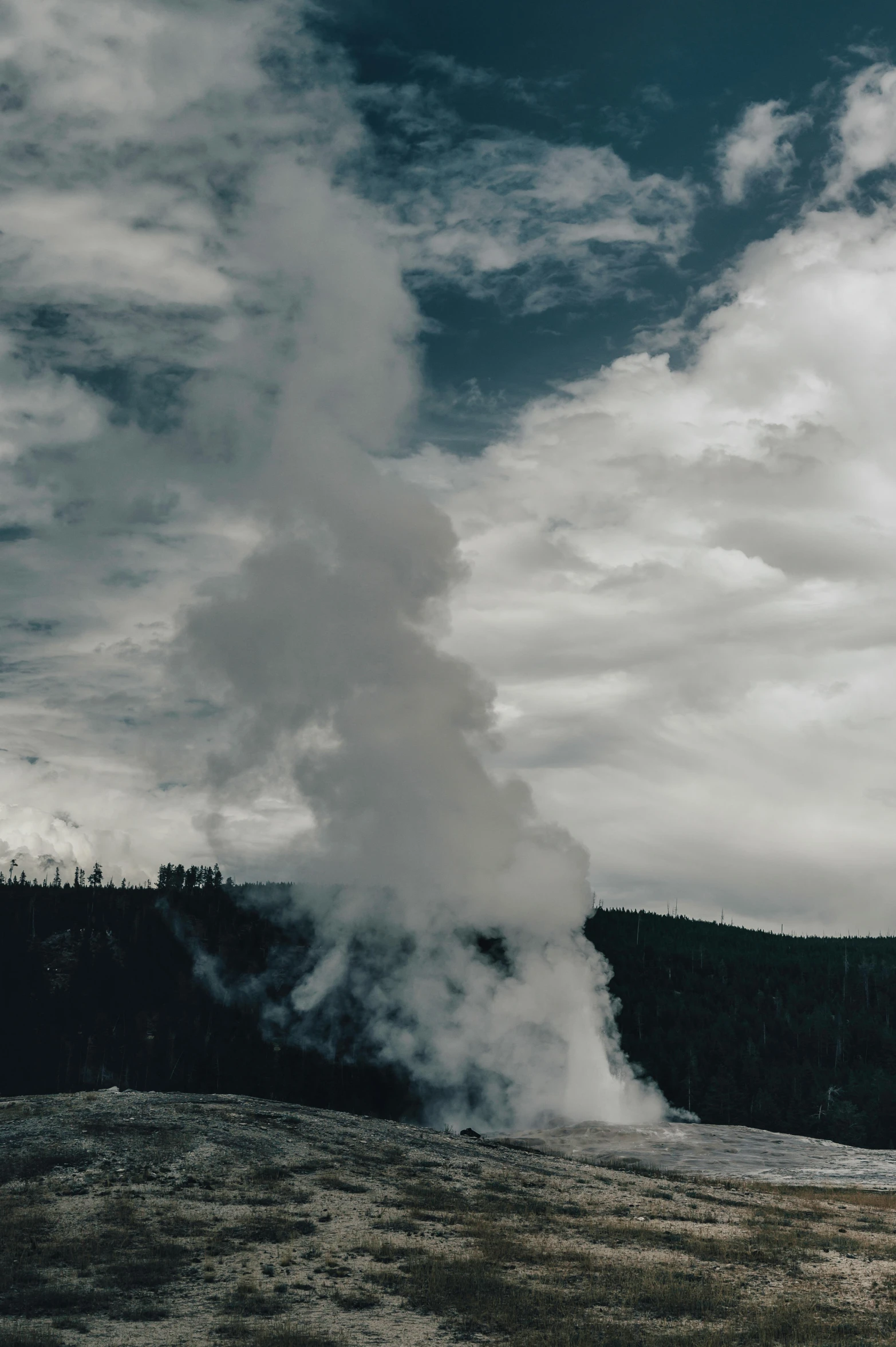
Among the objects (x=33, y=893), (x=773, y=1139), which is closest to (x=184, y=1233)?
(x=773, y=1139)

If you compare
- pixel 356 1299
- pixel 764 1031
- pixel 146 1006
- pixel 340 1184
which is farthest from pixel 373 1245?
pixel 146 1006

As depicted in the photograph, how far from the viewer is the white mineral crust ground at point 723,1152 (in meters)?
69.2

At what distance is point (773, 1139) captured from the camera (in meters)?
87.1

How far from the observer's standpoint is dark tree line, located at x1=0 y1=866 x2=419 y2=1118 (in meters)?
144

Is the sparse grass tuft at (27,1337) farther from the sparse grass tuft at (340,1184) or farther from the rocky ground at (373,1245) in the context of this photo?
the sparse grass tuft at (340,1184)

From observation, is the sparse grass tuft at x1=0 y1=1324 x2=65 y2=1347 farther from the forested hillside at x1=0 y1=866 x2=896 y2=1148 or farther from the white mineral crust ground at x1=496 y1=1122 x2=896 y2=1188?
the forested hillside at x1=0 y1=866 x2=896 y2=1148

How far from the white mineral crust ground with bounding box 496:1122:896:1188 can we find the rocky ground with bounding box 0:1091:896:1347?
1411 cm

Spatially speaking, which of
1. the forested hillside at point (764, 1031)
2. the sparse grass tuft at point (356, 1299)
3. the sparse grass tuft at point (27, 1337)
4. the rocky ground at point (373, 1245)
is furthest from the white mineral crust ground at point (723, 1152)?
the sparse grass tuft at point (27, 1337)

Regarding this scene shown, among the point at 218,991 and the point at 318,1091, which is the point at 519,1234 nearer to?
the point at 318,1091

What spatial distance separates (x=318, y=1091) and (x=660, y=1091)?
4362 cm

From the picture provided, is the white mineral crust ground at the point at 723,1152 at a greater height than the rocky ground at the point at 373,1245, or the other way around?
the rocky ground at the point at 373,1245

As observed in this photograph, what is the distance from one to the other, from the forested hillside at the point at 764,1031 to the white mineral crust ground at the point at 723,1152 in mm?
40855

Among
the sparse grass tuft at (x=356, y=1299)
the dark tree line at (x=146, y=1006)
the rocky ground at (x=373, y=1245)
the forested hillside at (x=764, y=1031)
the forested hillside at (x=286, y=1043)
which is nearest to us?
the rocky ground at (x=373, y=1245)

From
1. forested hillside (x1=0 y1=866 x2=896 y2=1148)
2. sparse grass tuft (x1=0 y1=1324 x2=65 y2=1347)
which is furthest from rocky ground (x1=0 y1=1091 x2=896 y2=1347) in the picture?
forested hillside (x1=0 y1=866 x2=896 y2=1148)
